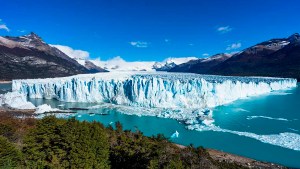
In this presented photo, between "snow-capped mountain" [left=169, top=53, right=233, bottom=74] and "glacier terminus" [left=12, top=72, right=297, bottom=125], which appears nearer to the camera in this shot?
"glacier terminus" [left=12, top=72, right=297, bottom=125]

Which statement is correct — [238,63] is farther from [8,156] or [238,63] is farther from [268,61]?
[8,156]

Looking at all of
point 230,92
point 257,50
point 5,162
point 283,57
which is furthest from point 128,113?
point 257,50

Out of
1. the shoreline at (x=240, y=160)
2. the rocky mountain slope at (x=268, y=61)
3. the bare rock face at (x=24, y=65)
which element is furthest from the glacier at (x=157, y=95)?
the bare rock face at (x=24, y=65)

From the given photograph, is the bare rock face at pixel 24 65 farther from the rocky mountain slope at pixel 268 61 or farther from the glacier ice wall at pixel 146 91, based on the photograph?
the rocky mountain slope at pixel 268 61

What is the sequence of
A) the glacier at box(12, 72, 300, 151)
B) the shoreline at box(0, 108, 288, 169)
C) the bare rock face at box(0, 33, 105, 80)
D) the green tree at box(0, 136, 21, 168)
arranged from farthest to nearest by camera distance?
1. the bare rock face at box(0, 33, 105, 80)
2. the glacier at box(12, 72, 300, 151)
3. the shoreline at box(0, 108, 288, 169)
4. the green tree at box(0, 136, 21, 168)

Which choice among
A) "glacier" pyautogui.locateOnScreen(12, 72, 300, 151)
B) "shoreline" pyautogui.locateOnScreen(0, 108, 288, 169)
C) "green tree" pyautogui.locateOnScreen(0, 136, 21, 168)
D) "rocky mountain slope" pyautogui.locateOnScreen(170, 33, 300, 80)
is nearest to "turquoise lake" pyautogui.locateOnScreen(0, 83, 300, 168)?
"shoreline" pyautogui.locateOnScreen(0, 108, 288, 169)

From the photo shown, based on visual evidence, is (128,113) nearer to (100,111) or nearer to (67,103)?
(100,111)

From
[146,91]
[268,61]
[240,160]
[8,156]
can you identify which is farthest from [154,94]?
[268,61]

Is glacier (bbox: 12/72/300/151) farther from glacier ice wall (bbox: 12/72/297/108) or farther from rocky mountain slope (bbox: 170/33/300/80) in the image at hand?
rocky mountain slope (bbox: 170/33/300/80)
